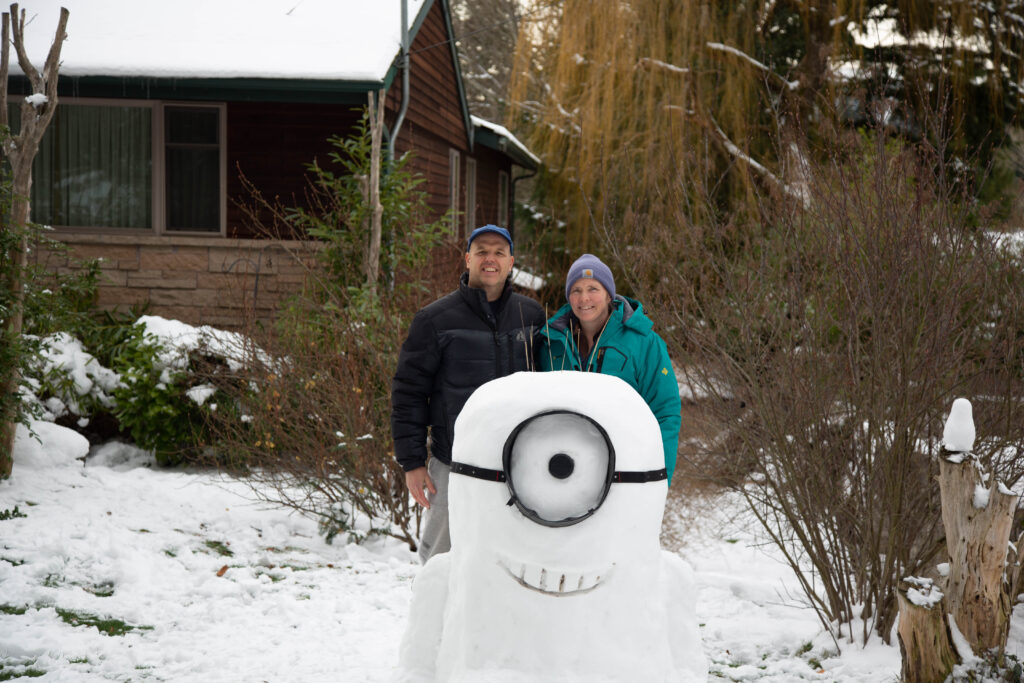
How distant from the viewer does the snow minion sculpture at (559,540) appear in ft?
7.90

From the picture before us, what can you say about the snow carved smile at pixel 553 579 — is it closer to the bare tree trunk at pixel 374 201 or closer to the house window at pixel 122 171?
the bare tree trunk at pixel 374 201

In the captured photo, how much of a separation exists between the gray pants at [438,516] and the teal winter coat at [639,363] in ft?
2.33

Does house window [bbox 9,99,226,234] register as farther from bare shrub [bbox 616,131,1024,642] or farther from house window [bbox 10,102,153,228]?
bare shrub [bbox 616,131,1024,642]

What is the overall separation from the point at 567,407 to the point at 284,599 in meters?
3.32

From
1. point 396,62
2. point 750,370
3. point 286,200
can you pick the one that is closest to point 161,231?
point 286,200

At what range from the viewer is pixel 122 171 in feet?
34.9

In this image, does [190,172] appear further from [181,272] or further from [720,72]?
[720,72]

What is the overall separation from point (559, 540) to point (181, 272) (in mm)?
8687

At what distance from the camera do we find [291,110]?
35.3 feet

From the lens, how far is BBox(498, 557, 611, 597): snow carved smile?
7.91 feet

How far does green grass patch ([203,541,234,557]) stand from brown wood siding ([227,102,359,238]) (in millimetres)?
5408

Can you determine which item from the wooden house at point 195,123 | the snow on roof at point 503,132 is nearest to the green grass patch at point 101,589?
the wooden house at point 195,123

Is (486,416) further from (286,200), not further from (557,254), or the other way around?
(557,254)

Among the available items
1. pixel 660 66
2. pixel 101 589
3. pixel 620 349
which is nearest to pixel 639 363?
pixel 620 349
